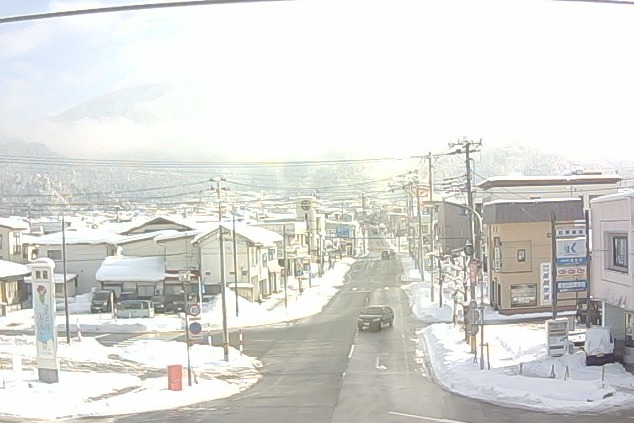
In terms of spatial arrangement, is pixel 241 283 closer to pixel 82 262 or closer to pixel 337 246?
pixel 82 262

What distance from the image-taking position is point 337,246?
68188 mm

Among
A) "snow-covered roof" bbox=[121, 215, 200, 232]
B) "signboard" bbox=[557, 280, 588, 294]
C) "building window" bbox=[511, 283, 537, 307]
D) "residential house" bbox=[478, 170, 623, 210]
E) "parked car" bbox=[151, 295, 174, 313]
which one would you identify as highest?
"residential house" bbox=[478, 170, 623, 210]

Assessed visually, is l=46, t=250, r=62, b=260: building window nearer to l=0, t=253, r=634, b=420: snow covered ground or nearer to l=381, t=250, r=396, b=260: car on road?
l=0, t=253, r=634, b=420: snow covered ground

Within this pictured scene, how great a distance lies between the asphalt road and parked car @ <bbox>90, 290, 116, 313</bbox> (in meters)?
8.94

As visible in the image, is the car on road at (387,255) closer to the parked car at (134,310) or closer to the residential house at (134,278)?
the residential house at (134,278)

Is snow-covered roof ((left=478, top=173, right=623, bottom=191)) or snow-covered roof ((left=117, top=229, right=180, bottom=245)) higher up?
snow-covered roof ((left=478, top=173, right=623, bottom=191))

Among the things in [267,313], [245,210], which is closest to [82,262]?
[267,313]

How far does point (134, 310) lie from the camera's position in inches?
1163

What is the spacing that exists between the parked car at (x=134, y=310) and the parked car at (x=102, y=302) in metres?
2.06

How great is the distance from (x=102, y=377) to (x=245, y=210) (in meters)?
48.9

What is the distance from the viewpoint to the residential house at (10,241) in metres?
38.7

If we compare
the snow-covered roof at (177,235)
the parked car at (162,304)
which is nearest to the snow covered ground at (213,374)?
the parked car at (162,304)

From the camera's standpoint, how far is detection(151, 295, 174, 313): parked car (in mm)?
32156

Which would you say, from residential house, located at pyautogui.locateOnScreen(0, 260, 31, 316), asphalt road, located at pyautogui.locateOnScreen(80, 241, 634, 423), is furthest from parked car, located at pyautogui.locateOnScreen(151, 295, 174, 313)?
residential house, located at pyautogui.locateOnScreen(0, 260, 31, 316)
